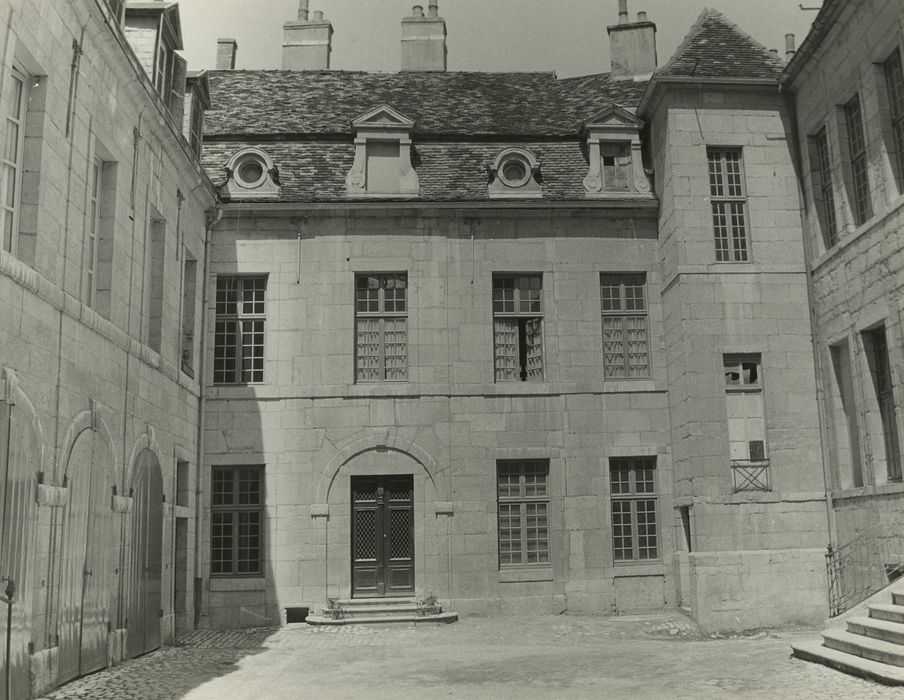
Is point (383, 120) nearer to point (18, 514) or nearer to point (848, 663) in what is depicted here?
point (18, 514)

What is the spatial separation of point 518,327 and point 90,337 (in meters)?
8.29

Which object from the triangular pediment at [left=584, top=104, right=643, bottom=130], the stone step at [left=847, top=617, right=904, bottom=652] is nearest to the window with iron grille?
the triangular pediment at [left=584, top=104, right=643, bottom=130]

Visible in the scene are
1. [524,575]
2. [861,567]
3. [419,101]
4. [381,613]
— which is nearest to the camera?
[861,567]

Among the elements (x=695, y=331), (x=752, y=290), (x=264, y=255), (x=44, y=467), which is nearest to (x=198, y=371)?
(x=264, y=255)

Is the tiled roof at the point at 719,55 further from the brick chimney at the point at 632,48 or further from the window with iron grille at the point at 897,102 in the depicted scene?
the window with iron grille at the point at 897,102

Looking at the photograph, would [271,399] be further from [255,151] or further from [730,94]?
[730,94]

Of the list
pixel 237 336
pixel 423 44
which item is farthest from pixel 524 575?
pixel 423 44

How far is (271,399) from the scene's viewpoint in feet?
53.9

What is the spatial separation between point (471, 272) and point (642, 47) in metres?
7.26

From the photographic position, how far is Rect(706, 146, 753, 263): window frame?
16.0 m

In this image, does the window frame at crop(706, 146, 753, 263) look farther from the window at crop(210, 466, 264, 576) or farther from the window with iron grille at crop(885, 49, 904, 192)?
the window at crop(210, 466, 264, 576)

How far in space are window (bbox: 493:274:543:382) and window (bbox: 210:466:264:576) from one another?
15.8 ft

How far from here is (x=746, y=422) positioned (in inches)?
601

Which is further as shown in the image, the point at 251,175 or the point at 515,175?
the point at 515,175
